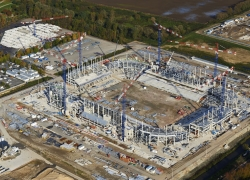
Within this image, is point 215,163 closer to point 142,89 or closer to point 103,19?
point 142,89

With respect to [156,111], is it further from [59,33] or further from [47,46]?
[59,33]

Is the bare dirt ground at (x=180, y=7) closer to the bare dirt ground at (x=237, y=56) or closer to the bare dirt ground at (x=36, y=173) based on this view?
the bare dirt ground at (x=237, y=56)

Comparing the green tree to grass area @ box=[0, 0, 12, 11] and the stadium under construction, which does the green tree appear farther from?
grass area @ box=[0, 0, 12, 11]

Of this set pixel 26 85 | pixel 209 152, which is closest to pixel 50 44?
pixel 26 85

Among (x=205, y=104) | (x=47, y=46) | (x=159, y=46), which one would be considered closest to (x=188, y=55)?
(x=159, y=46)

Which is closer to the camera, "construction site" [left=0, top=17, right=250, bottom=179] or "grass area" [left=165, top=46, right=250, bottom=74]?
"construction site" [left=0, top=17, right=250, bottom=179]

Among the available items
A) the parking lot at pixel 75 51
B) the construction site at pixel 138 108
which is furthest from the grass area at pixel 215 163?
the parking lot at pixel 75 51

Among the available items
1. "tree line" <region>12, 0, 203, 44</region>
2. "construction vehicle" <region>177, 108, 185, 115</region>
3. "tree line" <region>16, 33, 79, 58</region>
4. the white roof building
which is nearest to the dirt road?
"construction vehicle" <region>177, 108, 185, 115</region>
